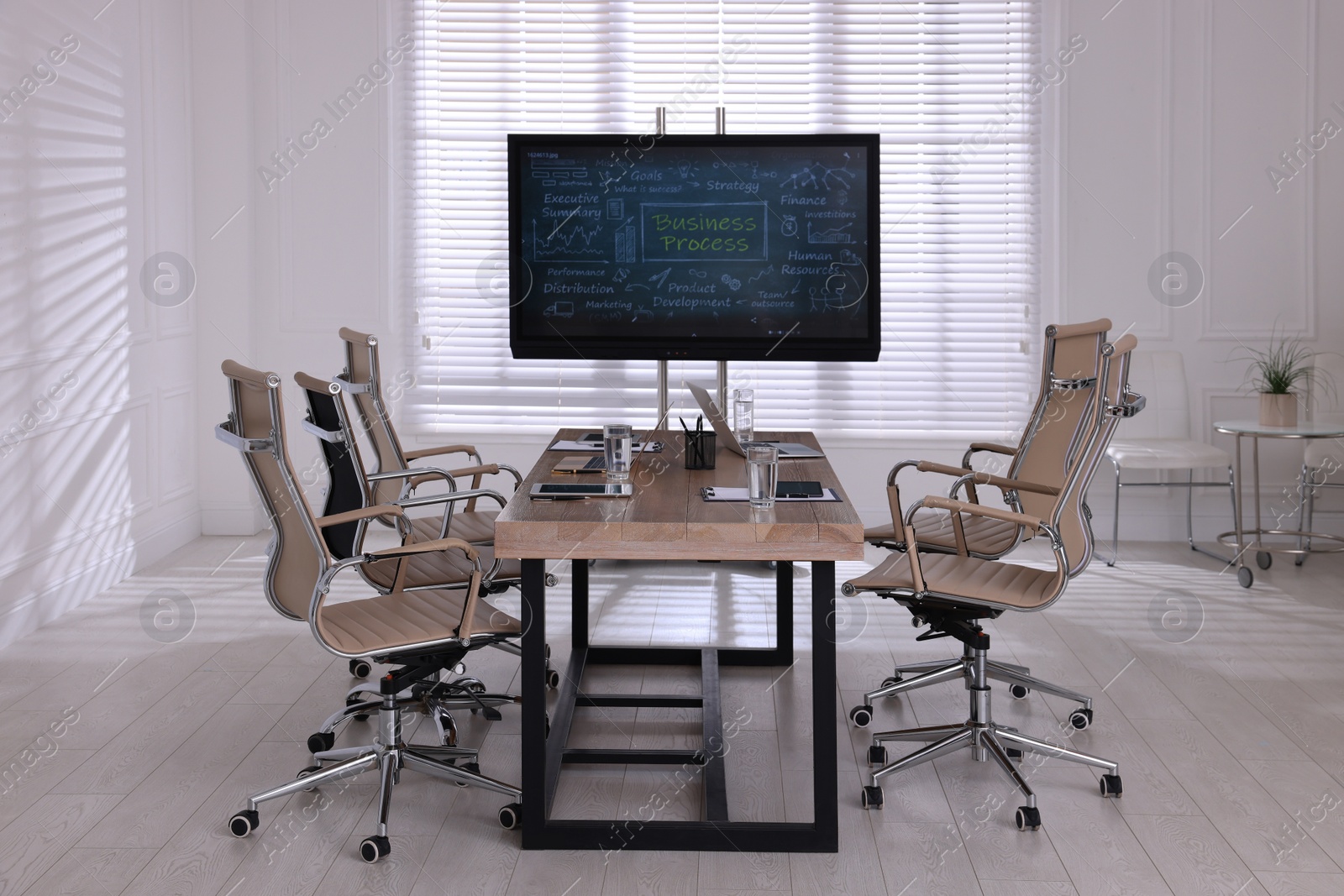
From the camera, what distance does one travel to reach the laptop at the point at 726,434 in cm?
348

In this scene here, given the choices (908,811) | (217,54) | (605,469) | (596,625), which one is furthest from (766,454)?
(217,54)

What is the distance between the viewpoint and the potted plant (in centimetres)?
503

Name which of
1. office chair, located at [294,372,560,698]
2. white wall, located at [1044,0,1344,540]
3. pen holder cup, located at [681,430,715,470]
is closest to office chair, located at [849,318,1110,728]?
pen holder cup, located at [681,430,715,470]

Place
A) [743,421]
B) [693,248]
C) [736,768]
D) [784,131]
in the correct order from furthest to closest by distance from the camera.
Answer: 1. [784,131]
2. [693,248]
3. [743,421]
4. [736,768]

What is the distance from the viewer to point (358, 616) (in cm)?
287

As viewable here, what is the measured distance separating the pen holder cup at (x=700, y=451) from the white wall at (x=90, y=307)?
8.41 feet

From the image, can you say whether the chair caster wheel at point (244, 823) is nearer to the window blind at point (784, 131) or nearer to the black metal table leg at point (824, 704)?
the black metal table leg at point (824, 704)

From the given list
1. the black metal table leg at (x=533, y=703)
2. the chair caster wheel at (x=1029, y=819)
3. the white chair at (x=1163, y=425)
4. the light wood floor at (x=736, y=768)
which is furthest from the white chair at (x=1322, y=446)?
the black metal table leg at (x=533, y=703)

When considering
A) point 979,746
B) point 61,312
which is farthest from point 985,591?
point 61,312

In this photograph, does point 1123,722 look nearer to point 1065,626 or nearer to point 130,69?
point 1065,626

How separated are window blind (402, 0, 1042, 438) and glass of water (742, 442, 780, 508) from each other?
10.5 feet

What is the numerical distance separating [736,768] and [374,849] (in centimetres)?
98

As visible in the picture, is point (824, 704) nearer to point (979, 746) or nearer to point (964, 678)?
point (979, 746)

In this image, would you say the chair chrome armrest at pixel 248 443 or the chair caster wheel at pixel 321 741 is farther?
the chair caster wheel at pixel 321 741
